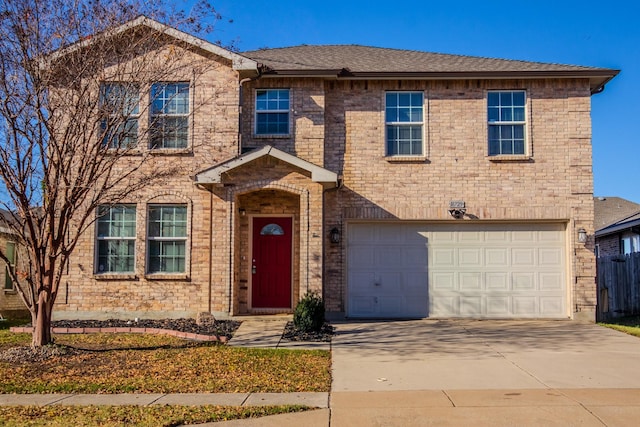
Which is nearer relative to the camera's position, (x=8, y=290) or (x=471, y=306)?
(x=471, y=306)

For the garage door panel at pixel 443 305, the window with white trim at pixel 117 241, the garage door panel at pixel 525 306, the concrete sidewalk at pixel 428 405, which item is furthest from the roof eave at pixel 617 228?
the window with white trim at pixel 117 241

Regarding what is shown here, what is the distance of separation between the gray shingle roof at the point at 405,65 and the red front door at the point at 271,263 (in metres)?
3.71

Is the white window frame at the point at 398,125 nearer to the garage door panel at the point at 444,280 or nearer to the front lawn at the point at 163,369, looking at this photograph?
the garage door panel at the point at 444,280

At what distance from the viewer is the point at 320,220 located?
13430 mm

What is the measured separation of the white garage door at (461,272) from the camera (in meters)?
14.5

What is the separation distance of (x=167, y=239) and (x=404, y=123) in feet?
20.7

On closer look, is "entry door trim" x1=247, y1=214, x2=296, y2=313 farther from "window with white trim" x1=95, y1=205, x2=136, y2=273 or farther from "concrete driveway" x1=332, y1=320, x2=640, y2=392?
"window with white trim" x1=95, y1=205, x2=136, y2=273

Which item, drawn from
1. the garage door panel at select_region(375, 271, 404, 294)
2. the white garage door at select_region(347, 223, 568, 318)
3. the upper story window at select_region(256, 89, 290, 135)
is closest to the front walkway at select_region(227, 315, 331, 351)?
the white garage door at select_region(347, 223, 568, 318)

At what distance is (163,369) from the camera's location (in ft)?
28.7

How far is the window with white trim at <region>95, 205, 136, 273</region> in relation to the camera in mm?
14094

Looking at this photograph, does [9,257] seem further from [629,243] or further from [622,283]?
[629,243]

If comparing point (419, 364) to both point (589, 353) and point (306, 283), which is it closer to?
point (589, 353)

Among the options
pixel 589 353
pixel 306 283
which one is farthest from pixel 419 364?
pixel 306 283

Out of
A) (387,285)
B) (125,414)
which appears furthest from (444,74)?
(125,414)
